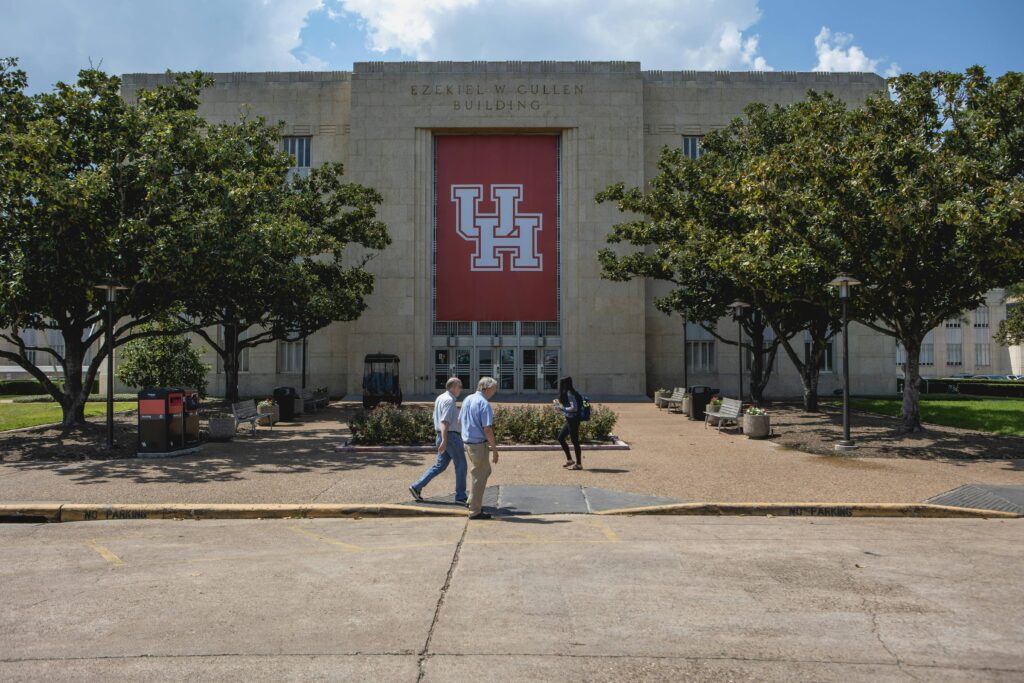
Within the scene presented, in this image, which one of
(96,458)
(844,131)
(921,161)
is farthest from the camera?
(844,131)

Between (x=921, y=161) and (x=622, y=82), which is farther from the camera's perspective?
(x=622, y=82)

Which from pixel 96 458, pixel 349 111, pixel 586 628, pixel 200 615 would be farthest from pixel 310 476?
pixel 349 111

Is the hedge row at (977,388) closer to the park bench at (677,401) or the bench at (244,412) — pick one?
the park bench at (677,401)

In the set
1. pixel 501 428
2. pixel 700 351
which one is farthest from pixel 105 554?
pixel 700 351

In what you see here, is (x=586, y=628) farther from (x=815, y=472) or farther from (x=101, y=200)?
(x=101, y=200)

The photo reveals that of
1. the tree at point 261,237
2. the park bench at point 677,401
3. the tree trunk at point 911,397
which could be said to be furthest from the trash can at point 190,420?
the park bench at point 677,401

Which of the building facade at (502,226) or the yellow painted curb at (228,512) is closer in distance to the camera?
the yellow painted curb at (228,512)

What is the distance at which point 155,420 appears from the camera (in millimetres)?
15516

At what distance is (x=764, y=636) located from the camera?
5.29 m

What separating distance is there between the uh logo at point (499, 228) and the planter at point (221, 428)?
2312 cm

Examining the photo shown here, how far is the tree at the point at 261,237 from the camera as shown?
1809 centimetres

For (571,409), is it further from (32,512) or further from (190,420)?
(190,420)

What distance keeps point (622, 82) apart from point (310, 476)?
32.9 metres

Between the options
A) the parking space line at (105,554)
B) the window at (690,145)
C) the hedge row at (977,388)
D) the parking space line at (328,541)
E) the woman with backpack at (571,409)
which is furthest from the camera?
the window at (690,145)
